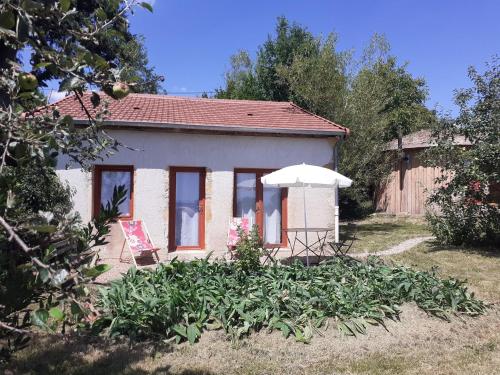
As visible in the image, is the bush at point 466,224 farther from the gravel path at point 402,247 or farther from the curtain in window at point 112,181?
the curtain in window at point 112,181

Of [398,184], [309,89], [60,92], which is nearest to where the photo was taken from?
[60,92]

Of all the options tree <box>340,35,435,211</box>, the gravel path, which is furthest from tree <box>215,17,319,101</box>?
the gravel path

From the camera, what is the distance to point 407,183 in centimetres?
2153

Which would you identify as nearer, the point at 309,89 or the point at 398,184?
the point at 309,89

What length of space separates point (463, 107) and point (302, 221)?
5.01 meters

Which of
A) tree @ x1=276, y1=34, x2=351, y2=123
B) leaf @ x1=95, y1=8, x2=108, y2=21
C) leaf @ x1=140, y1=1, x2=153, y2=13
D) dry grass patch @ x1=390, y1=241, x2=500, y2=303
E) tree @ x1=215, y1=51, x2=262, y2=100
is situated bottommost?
dry grass patch @ x1=390, y1=241, x2=500, y2=303

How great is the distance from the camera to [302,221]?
11.6 m

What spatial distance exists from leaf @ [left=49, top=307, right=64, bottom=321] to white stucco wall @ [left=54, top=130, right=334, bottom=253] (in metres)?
8.87

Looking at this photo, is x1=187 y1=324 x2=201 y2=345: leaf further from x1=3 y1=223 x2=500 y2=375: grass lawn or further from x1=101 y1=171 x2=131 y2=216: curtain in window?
x1=101 y1=171 x2=131 y2=216: curtain in window

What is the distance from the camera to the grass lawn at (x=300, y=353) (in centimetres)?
473

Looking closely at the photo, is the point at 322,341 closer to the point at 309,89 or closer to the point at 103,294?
the point at 103,294

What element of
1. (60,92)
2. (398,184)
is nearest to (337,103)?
(398,184)

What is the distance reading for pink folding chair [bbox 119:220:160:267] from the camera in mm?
9875

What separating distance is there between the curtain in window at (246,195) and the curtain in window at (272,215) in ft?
1.13
